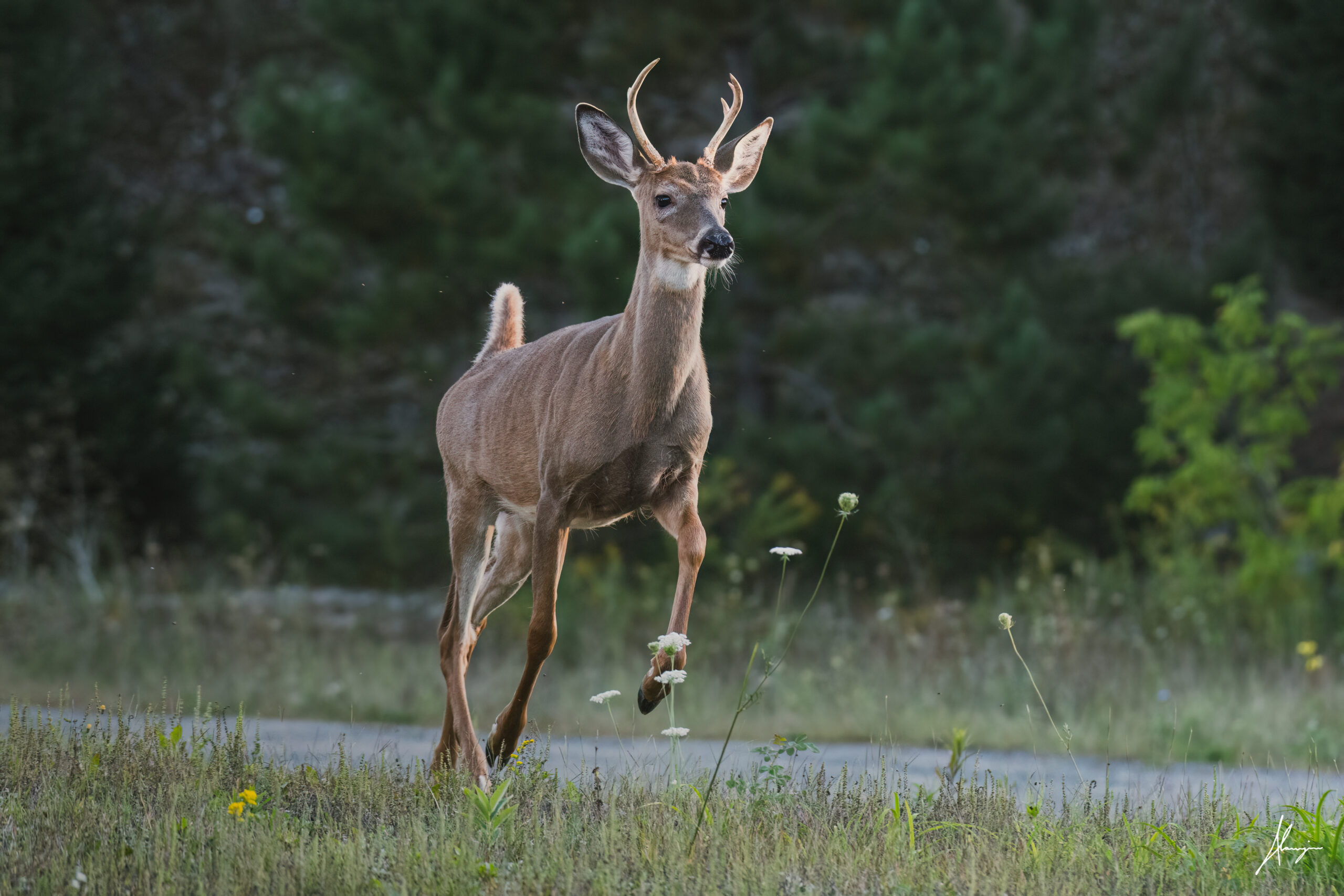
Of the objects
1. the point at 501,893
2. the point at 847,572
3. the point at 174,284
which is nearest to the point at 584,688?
the point at 847,572

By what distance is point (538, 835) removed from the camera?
3.88 meters

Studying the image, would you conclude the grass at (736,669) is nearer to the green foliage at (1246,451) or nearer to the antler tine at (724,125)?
the green foliage at (1246,451)

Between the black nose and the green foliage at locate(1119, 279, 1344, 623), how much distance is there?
26.3ft

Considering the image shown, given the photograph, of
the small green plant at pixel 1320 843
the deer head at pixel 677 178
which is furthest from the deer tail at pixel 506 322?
the small green plant at pixel 1320 843

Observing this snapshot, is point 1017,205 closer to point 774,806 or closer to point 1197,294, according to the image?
point 1197,294

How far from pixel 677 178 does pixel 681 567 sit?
1.19 m

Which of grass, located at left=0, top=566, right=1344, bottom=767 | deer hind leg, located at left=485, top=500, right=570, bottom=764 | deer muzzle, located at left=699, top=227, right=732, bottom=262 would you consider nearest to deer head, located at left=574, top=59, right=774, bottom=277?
deer muzzle, located at left=699, top=227, right=732, bottom=262

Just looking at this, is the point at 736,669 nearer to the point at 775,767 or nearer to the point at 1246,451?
the point at 1246,451

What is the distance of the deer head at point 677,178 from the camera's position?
412 centimetres

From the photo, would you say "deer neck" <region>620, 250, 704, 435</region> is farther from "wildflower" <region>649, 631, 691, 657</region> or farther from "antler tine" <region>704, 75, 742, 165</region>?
"wildflower" <region>649, 631, 691, 657</region>

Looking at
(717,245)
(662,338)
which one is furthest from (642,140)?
(662,338)

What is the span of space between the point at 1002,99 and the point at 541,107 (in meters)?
4.30

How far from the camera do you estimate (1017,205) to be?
1334cm

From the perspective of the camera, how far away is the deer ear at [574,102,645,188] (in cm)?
446
